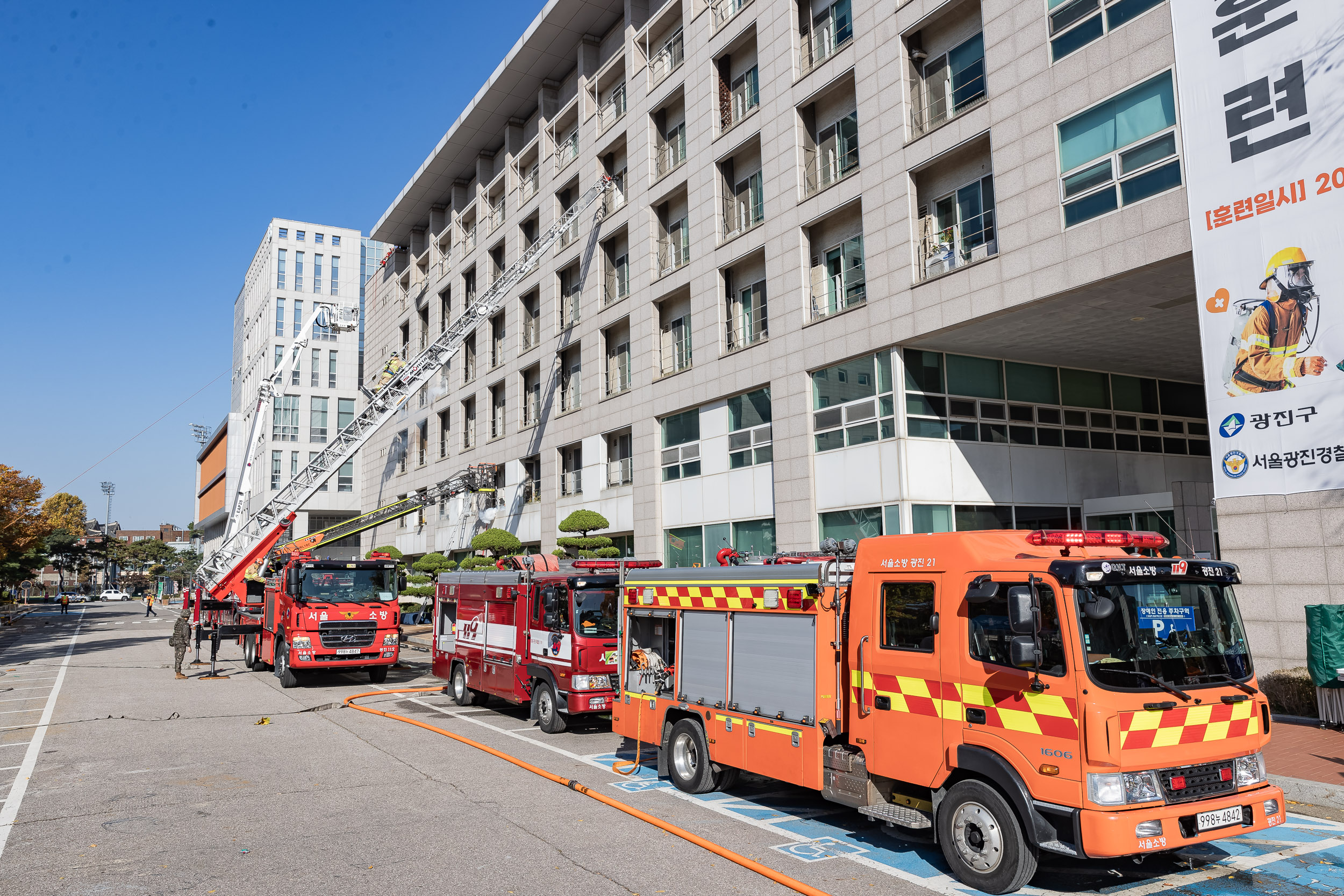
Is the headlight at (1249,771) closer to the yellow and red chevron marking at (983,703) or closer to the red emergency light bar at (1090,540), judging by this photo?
the yellow and red chevron marking at (983,703)

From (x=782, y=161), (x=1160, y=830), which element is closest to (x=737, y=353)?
(x=782, y=161)

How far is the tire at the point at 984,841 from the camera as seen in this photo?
6562 millimetres

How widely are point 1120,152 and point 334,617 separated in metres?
18.8

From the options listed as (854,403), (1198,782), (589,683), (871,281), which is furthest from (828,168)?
(1198,782)

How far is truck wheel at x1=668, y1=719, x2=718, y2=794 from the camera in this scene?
33.0 feet

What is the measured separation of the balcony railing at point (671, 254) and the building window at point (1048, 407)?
1046 centimetres

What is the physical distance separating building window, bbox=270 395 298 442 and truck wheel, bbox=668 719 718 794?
69.8 meters

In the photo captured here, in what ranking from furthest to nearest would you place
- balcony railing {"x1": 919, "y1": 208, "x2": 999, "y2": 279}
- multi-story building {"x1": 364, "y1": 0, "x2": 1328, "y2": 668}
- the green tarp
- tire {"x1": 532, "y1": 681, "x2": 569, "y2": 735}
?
balcony railing {"x1": 919, "y1": 208, "x2": 999, "y2": 279}, multi-story building {"x1": 364, "y1": 0, "x2": 1328, "y2": 668}, tire {"x1": 532, "y1": 681, "x2": 569, "y2": 735}, the green tarp

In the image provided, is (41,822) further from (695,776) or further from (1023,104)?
(1023,104)

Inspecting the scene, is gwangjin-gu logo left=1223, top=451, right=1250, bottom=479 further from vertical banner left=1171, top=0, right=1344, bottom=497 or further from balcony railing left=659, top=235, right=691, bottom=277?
balcony railing left=659, top=235, right=691, bottom=277

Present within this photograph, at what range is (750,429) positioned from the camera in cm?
2442

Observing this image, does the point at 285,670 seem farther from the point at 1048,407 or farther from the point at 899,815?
the point at 1048,407

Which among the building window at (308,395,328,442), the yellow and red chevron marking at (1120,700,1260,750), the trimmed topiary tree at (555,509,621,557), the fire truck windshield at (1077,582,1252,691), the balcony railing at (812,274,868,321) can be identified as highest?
the building window at (308,395,328,442)

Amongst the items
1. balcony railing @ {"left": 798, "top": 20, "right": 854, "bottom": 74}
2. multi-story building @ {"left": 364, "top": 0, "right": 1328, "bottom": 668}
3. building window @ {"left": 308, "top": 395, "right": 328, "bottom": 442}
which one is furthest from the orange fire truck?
building window @ {"left": 308, "top": 395, "right": 328, "bottom": 442}
